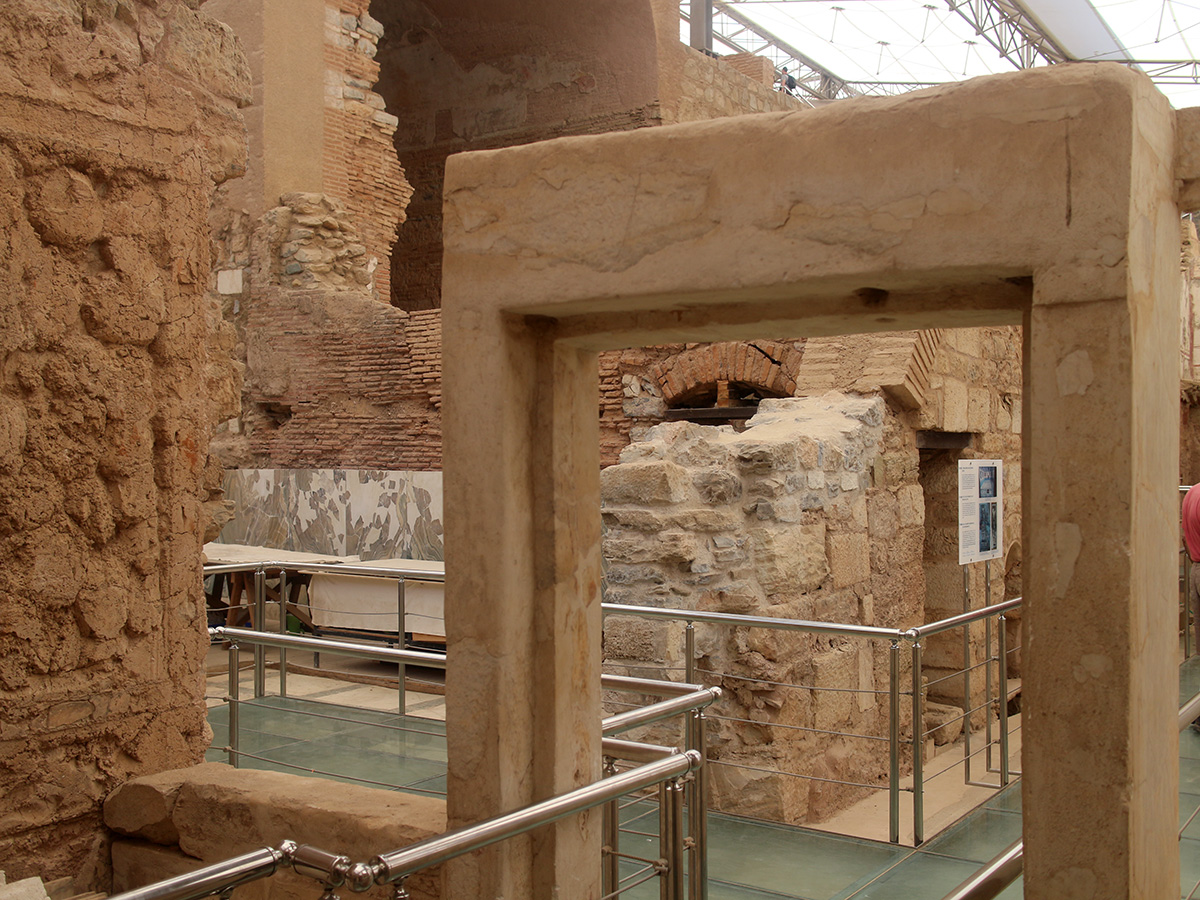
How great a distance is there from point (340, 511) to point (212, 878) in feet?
27.3

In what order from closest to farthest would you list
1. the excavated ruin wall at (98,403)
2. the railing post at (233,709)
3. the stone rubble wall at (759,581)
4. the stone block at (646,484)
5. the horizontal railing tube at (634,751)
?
1. the horizontal railing tube at (634,751)
2. the excavated ruin wall at (98,403)
3. the railing post at (233,709)
4. the stone rubble wall at (759,581)
5. the stone block at (646,484)

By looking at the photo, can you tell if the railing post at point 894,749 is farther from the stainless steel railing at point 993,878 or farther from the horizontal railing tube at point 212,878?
the horizontal railing tube at point 212,878

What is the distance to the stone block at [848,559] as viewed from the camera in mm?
5961

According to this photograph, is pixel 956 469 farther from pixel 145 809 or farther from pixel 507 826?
pixel 507 826

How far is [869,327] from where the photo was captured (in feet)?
7.73

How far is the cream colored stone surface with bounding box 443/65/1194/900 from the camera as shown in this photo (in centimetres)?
180

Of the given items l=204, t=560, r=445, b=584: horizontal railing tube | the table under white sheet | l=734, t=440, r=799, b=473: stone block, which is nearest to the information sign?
l=734, t=440, r=799, b=473: stone block

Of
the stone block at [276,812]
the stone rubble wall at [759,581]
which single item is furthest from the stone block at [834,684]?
the stone block at [276,812]

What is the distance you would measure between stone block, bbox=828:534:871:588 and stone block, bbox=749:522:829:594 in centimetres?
26

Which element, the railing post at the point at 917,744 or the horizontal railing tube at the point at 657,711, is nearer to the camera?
the horizontal railing tube at the point at 657,711

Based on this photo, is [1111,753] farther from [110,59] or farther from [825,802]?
[825,802]

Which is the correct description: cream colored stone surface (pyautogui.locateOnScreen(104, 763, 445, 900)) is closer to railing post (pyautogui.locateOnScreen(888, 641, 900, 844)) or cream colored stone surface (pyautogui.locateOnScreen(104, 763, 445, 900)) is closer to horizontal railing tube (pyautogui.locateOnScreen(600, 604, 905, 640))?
horizontal railing tube (pyautogui.locateOnScreen(600, 604, 905, 640))

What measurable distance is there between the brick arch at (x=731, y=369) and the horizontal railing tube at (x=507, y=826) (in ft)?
19.4

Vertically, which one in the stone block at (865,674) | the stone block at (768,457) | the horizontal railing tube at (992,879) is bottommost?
the stone block at (865,674)
